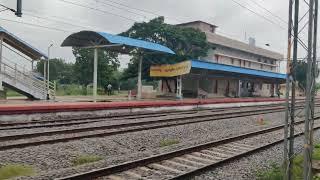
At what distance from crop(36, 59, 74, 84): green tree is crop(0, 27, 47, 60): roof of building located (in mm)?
59104

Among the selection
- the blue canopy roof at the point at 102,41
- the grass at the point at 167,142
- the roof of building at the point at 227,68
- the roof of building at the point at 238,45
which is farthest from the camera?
the roof of building at the point at 238,45

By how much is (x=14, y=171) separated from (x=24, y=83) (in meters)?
19.4

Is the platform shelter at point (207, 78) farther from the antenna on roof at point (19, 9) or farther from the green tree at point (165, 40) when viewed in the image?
the antenna on roof at point (19, 9)

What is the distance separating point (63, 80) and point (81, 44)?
6484 centimetres

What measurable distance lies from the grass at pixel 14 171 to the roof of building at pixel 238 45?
50831mm

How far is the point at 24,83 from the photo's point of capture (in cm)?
2741

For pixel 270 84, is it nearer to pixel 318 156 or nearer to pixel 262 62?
pixel 262 62

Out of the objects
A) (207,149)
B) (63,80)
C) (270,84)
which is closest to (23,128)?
(207,149)

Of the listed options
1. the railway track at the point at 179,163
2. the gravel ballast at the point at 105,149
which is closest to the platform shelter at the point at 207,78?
the gravel ballast at the point at 105,149

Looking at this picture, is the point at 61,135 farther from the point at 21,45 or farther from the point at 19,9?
the point at 21,45

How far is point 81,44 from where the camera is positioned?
100 ft

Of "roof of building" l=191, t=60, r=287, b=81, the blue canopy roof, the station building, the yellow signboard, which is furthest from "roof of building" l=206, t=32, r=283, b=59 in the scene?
the blue canopy roof

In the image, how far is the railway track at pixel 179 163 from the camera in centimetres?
872

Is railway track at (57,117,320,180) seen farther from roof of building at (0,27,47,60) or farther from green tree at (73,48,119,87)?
green tree at (73,48,119,87)
